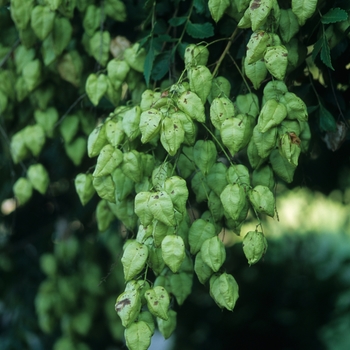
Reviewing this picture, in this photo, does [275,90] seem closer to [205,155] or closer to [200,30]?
[205,155]

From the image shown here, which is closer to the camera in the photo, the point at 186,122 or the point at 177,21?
the point at 186,122

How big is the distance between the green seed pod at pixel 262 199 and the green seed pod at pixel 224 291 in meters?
0.13

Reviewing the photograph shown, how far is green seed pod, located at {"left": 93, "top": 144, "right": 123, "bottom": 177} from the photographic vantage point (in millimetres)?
1003

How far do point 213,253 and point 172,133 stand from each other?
21cm

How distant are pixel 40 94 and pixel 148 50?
369 mm

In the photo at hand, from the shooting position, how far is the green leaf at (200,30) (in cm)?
116

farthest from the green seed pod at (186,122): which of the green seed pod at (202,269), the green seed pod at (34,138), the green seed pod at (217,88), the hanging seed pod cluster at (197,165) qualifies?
the green seed pod at (34,138)

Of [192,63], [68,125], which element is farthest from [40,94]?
[192,63]

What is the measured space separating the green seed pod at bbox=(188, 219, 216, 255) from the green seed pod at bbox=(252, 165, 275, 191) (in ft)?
0.38

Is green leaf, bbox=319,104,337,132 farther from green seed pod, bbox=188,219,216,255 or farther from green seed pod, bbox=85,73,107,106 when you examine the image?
green seed pod, bbox=85,73,107,106

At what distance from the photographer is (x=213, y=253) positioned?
97 centimetres

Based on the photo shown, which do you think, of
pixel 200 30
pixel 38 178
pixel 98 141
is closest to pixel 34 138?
pixel 38 178

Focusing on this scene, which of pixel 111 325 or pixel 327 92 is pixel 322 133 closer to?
pixel 327 92

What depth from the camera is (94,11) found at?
1.34m
